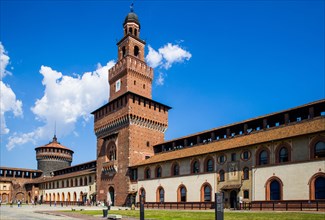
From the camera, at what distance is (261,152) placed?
36.5m

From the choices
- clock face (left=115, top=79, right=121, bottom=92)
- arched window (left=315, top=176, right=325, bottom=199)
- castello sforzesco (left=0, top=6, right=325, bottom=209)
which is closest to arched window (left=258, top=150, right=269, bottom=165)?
castello sforzesco (left=0, top=6, right=325, bottom=209)

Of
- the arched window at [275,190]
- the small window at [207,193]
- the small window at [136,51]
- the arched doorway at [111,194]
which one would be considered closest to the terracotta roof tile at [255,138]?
the small window at [207,193]

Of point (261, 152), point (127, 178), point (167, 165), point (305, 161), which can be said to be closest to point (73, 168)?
point (127, 178)

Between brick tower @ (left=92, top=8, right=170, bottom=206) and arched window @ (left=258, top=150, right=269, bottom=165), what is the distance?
22715 mm

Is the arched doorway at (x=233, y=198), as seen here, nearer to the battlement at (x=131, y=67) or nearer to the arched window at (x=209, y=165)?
the arched window at (x=209, y=165)

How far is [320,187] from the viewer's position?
30.5 metres

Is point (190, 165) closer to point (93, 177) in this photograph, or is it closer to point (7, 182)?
point (93, 177)

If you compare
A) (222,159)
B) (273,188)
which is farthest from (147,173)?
(273,188)

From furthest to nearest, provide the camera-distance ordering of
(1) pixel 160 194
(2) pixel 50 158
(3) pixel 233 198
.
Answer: (2) pixel 50 158 < (1) pixel 160 194 < (3) pixel 233 198

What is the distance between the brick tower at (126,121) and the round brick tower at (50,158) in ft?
113

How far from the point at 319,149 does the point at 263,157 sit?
622cm

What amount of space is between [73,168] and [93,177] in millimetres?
14503

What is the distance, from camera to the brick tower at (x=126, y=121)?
54438mm

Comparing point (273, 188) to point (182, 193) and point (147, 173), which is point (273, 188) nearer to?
point (182, 193)
